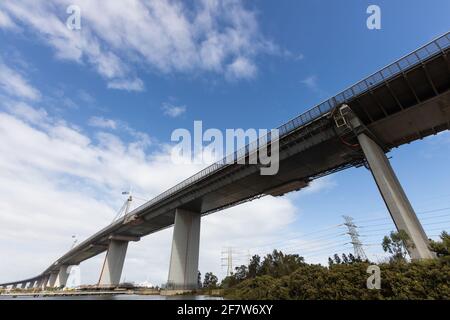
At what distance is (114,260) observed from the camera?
250 feet

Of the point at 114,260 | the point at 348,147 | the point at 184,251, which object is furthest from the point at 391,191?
the point at 114,260

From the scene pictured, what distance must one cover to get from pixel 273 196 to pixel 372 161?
61.4 feet

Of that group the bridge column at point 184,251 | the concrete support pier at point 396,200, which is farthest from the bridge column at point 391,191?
the bridge column at point 184,251

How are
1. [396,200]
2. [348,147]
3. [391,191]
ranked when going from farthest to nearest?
[348,147], [391,191], [396,200]

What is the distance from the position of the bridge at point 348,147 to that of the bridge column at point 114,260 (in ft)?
120

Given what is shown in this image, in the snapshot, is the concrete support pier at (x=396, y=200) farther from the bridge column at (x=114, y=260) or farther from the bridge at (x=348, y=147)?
the bridge column at (x=114, y=260)

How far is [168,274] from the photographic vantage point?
47156 mm

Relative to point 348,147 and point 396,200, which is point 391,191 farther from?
point 348,147

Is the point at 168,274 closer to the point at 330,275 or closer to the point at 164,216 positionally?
the point at 164,216

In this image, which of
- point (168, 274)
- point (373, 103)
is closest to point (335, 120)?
point (373, 103)

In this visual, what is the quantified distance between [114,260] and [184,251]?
38.4 meters

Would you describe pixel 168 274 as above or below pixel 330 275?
above
